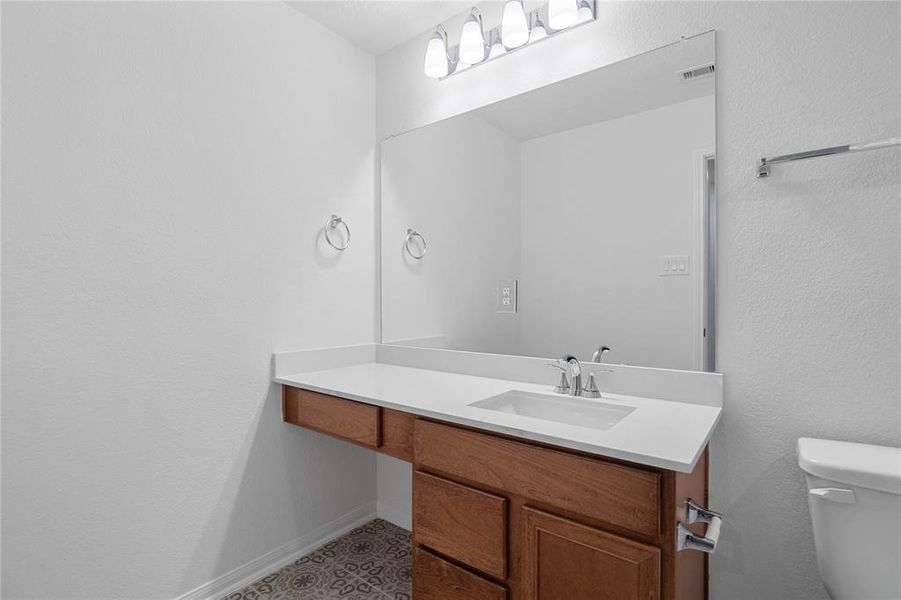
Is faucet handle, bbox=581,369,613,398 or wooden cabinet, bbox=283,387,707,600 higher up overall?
faucet handle, bbox=581,369,613,398

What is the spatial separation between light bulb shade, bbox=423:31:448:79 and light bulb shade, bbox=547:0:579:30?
0.49m

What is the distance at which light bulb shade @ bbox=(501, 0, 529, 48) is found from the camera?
1.66 metres

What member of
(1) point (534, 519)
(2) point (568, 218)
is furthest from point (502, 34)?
(1) point (534, 519)

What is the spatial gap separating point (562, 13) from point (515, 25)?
177 mm

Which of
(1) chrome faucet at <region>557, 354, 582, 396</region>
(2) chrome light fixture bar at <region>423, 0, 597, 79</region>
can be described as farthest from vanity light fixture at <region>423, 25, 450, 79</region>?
(1) chrome faucet at <region>557, 354, 582, 396</region>

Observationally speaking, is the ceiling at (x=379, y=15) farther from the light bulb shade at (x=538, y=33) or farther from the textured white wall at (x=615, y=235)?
the textured white wall at (x=615, y=235)

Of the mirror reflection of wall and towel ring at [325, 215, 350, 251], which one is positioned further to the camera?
towel ring at [325, 215, 350, 251]

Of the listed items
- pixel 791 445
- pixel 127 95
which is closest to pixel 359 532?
pixel 791 445

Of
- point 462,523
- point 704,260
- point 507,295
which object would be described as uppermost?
point 704,260

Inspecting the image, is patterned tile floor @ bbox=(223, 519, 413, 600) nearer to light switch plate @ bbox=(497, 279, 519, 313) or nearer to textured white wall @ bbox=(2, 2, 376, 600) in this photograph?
textured white wall @ bbox=(2, 2, 376, 600)

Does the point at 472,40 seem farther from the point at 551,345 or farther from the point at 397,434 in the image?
the point at 397,434

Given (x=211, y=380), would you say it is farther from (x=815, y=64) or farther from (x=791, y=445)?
(x=815, y=64)

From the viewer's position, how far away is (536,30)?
1.70 meters

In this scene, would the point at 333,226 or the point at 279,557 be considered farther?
the point at 333,226
